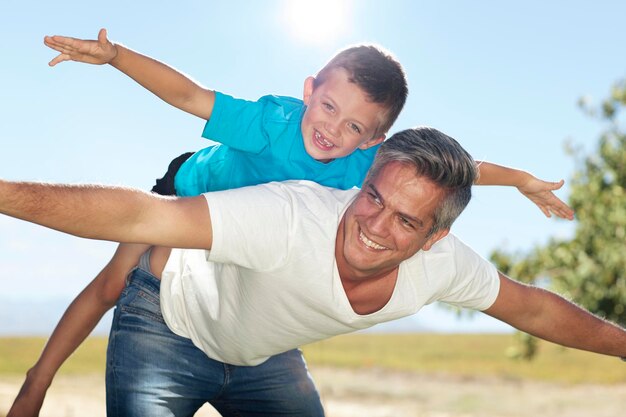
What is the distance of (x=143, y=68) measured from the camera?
348 cm

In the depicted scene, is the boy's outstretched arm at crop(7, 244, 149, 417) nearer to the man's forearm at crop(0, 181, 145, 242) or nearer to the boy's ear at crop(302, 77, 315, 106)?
the boy's ear at crop(302, 77, 315, 106)

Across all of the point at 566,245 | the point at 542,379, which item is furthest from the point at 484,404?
the point at 566,245

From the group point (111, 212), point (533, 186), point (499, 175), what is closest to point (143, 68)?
point (111, 212)

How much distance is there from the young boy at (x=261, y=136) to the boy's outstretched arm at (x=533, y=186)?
36 millimetres

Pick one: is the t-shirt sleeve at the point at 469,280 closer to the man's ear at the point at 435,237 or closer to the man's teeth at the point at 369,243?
the man's ear at the point at 435,237

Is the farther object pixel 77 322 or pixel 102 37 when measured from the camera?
pixel 77 322

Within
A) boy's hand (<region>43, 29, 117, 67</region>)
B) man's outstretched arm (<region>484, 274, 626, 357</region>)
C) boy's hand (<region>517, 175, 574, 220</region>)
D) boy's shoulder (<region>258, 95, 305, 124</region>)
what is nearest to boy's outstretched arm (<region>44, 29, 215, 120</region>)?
boy's hand (<region>43, 29, 117, 67</region>)

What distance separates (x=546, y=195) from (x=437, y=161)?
138 centimetres

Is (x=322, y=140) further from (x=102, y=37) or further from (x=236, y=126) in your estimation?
(x=102, y=37)

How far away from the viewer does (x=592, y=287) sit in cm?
1095

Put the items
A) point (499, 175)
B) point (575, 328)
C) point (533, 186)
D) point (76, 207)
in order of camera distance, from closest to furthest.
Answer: point (76, 207) < point (575, 328) < point (499, 175) < point (533, 186)

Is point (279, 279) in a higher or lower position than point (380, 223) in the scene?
lower

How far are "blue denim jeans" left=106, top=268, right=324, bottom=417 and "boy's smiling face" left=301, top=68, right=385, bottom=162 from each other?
956 millimetres

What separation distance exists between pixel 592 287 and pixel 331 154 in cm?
825
